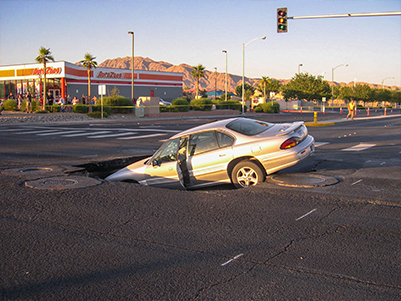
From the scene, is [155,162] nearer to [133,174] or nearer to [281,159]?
[133,174]

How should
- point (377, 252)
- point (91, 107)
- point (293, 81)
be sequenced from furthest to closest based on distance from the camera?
1. point (293, 81)
2. point (91, 107)
3. point (377, 252)

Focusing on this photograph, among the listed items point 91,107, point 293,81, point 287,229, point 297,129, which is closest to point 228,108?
point 91,107

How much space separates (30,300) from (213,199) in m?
3.69

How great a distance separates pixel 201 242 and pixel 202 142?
3.50m

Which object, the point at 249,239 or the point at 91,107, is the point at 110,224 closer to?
the point at 249,239

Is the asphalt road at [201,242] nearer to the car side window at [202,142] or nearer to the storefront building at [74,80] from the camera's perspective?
the car side window at [202,142]

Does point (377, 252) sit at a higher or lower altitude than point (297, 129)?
lower

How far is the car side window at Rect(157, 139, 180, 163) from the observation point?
8164 millimetres

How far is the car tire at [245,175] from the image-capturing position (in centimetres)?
761

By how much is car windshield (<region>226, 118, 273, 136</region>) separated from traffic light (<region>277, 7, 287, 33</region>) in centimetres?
1408

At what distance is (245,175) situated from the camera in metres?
7.65

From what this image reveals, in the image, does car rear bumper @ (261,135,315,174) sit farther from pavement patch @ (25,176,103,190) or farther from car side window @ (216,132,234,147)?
pavement patch @ (25,176,103,190)

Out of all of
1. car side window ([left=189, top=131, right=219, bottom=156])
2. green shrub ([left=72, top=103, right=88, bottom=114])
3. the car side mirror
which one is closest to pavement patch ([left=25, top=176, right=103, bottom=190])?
the car side mirror

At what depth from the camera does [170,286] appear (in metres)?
3.72
